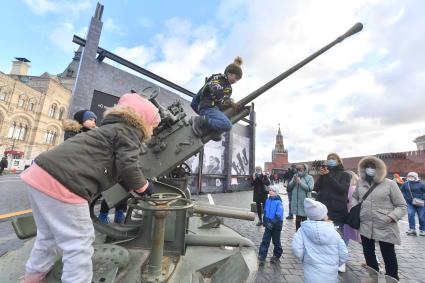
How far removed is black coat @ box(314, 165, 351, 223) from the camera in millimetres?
3818

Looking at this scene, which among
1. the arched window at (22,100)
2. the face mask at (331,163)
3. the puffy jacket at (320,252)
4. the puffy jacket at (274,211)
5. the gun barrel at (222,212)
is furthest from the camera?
the arched window at (22,100)

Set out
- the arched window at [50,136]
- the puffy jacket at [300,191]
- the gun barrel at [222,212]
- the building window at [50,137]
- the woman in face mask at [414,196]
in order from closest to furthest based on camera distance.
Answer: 1. the gun barrel at [222,212]
2. the puffy jacket at [300,191]
3. the woman in face mask at [414,196]
4. the building window at [50,137]
5. the arched window at [50,136]

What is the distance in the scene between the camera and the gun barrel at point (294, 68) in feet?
11.3

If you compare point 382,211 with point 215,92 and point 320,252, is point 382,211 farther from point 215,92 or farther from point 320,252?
point 215,92

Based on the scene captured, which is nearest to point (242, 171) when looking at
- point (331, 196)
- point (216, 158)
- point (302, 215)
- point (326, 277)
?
point (216, 158)

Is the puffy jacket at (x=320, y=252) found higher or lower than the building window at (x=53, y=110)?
lower

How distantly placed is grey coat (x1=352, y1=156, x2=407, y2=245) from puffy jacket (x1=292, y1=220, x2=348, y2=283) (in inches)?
29.8

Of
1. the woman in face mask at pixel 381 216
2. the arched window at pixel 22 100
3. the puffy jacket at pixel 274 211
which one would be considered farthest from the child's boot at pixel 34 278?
the arched window at pixel 22 100

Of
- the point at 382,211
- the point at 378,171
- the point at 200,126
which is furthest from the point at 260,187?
the point at 200,126

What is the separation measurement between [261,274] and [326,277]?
3.68 ft

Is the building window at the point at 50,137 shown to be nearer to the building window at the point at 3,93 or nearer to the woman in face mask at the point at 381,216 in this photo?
the building window at the point at 3,93

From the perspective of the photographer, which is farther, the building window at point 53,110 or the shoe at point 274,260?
the building window at point 53,110

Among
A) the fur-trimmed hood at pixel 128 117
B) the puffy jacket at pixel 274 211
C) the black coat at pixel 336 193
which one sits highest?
the fur-trimmed hood at pixel 128 117

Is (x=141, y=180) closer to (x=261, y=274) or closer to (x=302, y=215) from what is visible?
(x=261, y=274)
